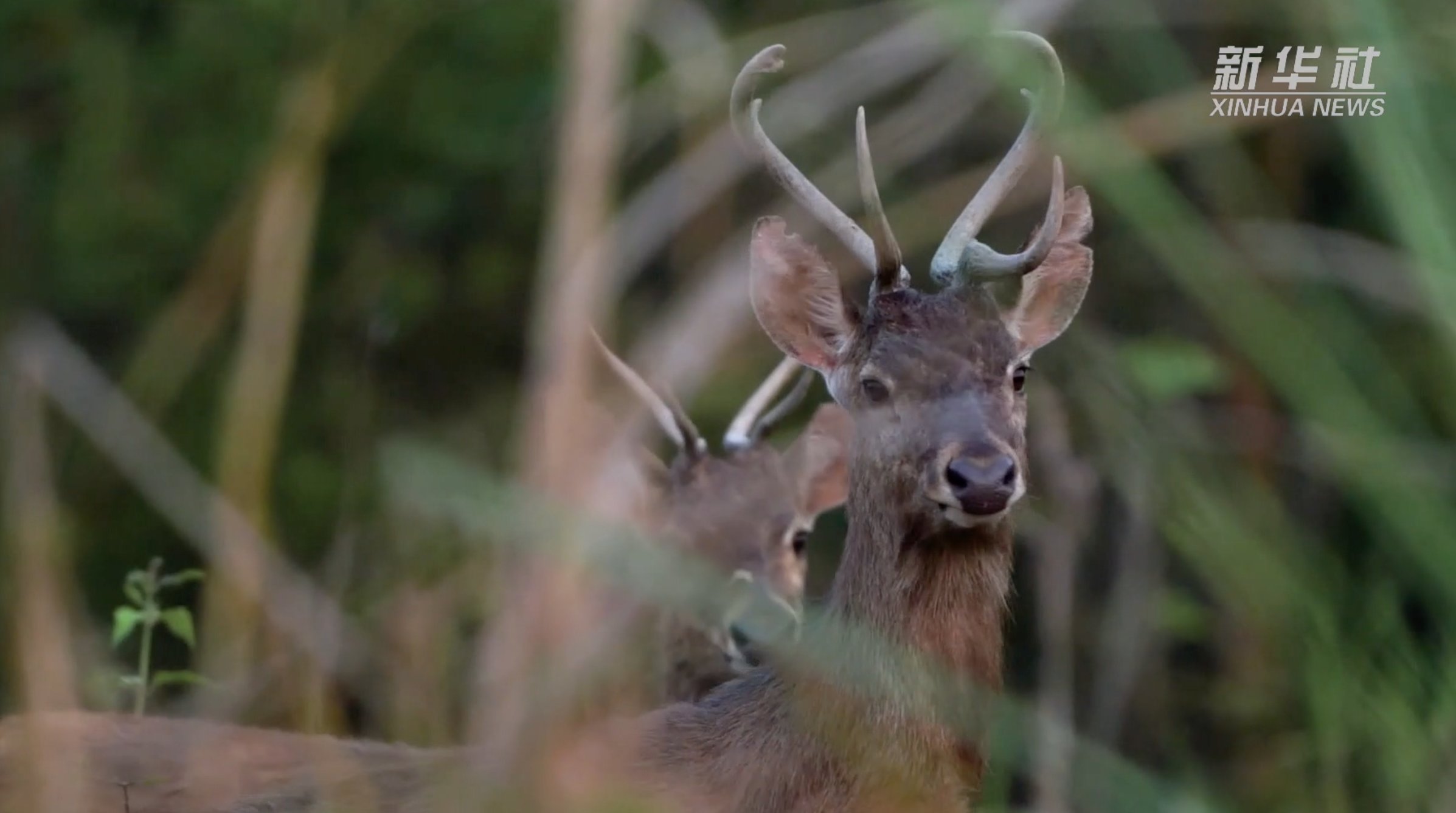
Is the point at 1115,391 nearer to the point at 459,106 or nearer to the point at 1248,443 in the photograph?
the point at 1248,443

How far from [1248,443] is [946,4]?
5.55 m

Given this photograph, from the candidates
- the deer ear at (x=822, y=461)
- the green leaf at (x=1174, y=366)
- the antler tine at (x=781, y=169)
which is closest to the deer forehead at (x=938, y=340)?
the antler tine at (x=781, y=169)

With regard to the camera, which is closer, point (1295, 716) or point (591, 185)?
point (591, 185)

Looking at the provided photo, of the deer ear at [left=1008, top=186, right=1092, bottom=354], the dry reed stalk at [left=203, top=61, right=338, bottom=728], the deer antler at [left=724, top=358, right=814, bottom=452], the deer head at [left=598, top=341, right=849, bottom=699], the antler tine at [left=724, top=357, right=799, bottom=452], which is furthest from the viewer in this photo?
the antler tine at [left=724, top=357, right=799, bottom=452]

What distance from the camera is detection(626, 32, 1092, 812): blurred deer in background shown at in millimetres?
4227

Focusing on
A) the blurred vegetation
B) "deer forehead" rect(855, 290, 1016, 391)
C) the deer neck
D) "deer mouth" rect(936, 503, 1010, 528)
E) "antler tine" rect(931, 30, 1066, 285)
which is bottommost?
the blurred vegetation

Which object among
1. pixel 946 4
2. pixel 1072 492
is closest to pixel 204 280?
pixel 1072 492

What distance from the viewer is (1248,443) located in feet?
23.6

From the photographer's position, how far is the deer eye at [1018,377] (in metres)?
4.48

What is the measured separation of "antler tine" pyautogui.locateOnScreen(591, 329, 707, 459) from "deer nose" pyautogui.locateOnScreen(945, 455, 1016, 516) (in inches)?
86.2

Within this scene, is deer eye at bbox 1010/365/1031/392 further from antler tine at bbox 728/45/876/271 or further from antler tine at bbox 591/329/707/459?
antler tine at bbox 591/329/707/459

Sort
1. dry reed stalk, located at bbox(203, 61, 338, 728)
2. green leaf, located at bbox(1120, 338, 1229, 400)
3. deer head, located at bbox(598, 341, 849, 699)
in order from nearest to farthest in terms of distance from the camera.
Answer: dry reed stalk, located at bbox(203, 61, 338, 728) < deer head, located at bbox(598, 341, 849, 699) < green leaf, located at bbox(1120, 338, 1229, 400)

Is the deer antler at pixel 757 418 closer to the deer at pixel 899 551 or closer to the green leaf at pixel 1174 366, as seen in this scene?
the green leaf at pixel 1174 366

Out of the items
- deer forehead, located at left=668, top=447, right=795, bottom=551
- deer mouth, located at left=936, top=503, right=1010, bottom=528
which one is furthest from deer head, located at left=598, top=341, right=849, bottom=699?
deer mouth, located at left=936, top=503, right=1010, bottom=528
